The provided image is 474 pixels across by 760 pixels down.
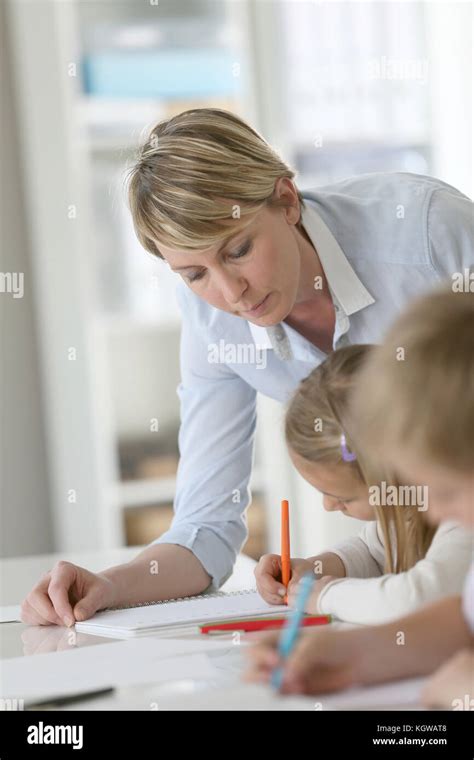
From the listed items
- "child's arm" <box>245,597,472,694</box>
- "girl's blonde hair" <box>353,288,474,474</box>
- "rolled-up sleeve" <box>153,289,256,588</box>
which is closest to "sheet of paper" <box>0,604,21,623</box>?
"rolled-up sleeve" <box>153,289,256,588</box>

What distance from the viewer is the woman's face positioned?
120cm

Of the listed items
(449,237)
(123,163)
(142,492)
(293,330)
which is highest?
(123,163)

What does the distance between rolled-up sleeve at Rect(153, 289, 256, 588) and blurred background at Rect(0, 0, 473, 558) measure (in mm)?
1334

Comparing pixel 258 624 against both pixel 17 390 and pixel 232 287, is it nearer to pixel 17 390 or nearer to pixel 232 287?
pixel 232 287

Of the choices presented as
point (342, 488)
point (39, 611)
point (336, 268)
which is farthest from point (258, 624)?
point (336, 268)

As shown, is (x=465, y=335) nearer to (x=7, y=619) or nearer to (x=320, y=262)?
(x=320, y=262)

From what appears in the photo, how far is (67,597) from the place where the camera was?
114cm

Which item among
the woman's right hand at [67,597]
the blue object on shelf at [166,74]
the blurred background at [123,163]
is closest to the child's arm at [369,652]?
the woman's right hand at [67,597]

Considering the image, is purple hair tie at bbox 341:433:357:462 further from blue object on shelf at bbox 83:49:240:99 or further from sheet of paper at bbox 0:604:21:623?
blue object on shelf at bbox 83:49:240:99

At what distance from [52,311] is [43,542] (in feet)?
2.30

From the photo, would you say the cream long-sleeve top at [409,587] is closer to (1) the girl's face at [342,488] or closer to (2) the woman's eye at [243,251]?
(1) the girl's face at [342,488]

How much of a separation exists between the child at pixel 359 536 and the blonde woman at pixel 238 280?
13 cm

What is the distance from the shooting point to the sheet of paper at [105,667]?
839 millimetres

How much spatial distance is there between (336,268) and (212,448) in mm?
304
